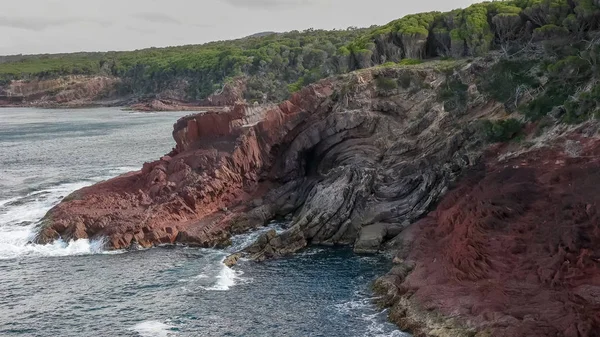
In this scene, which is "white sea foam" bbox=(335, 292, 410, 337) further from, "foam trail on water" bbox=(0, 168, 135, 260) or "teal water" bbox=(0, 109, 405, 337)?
"foam trail on water" bbox=(0, 168, 135, 260)

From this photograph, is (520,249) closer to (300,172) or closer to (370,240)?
(370,240)

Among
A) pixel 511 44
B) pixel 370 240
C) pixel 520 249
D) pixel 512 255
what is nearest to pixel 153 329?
pixel 370 240

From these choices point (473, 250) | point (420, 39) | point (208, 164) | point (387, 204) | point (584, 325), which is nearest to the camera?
point (584, 325)

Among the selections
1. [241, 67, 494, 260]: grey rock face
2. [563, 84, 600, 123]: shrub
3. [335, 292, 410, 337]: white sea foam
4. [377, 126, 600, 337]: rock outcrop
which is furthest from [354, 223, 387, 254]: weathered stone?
[563, 84, 600, 123]: shrub

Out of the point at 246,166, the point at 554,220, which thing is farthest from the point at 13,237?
the point at 554,220

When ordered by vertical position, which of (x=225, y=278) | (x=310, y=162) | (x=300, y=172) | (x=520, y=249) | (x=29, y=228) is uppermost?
(x=310, y=162)

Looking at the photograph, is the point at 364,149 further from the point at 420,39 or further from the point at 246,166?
the point at 420,39
